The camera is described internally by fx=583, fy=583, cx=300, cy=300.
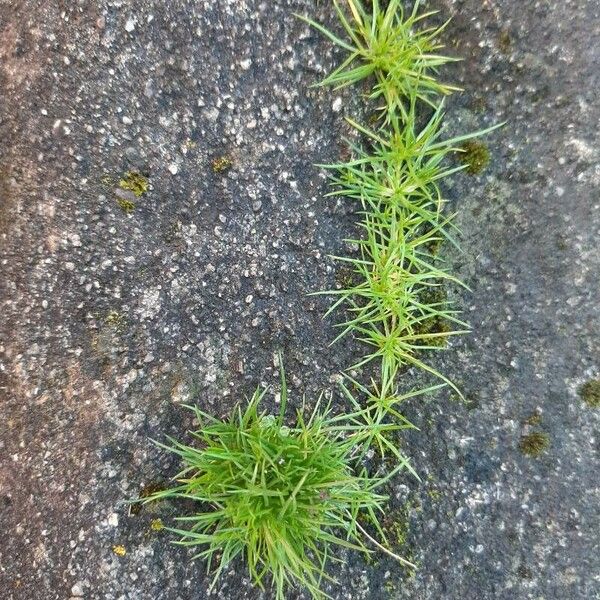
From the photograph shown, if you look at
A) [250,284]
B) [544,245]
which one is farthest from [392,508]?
[544,245]

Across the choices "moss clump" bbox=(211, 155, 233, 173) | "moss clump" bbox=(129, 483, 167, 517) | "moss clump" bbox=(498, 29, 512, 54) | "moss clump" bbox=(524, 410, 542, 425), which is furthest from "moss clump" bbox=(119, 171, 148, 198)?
"moss clump" bbox=(524, 410, 542, 425)

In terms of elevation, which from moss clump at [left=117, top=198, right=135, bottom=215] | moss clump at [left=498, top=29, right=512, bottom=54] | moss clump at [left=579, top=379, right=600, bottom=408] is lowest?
moss clump at [left=579, top=379, right=600, bottom=408]

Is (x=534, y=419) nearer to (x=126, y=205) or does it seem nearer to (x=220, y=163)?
(x=220, y=163)

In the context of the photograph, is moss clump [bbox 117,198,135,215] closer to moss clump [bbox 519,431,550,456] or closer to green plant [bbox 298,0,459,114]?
green plant [bbox 298,0,459,114]

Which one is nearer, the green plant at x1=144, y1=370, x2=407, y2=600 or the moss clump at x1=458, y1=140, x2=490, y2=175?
the green plant at x1=144, y1=370, x2=407, y2=600

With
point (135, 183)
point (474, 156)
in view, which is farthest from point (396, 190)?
point (135, 183)

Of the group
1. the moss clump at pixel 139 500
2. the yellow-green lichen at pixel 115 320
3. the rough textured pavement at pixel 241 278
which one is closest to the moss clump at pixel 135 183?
the rough textured pavement at pixel 241 278
